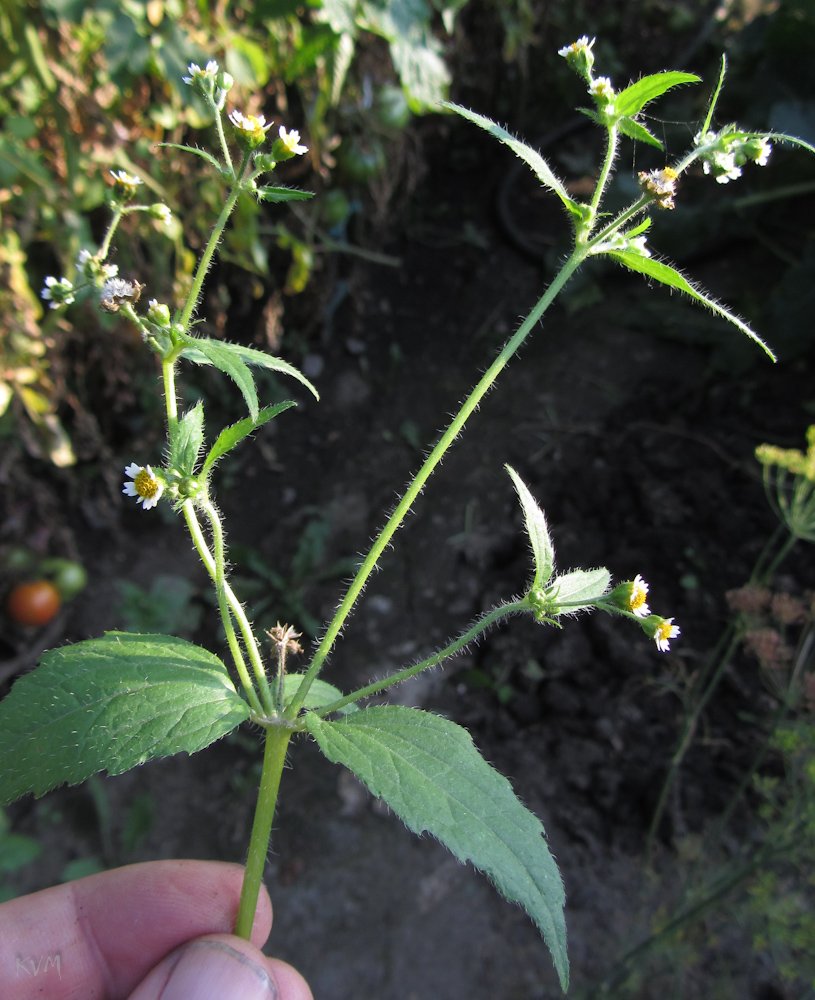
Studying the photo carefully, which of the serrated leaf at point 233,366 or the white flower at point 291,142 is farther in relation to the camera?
the white flower at point 291,142

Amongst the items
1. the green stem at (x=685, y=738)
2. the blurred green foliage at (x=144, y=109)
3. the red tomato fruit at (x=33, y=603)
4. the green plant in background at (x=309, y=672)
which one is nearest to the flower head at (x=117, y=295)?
the green plant in background at (x=309, y=672)

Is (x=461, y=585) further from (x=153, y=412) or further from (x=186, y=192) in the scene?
(x=186, y=192)

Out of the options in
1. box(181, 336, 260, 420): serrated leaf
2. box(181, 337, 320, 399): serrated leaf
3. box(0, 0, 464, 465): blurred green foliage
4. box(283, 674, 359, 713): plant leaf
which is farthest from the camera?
box(0, 0, 464, 465): blurred green foliage

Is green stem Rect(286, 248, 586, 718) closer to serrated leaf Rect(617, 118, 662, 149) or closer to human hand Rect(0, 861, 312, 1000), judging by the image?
serrated leaf Rect(617, 118, 662, 149)

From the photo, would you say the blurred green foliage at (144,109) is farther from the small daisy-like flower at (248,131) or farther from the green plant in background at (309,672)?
the green plant in background at (309,672)

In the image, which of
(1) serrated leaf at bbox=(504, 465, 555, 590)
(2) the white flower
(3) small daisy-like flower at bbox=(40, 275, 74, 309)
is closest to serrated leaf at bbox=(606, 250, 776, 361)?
(1) serrated leaf at bbox=(504, 465, 555, 590)

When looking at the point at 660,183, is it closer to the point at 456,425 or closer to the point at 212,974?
the point at 456,425
